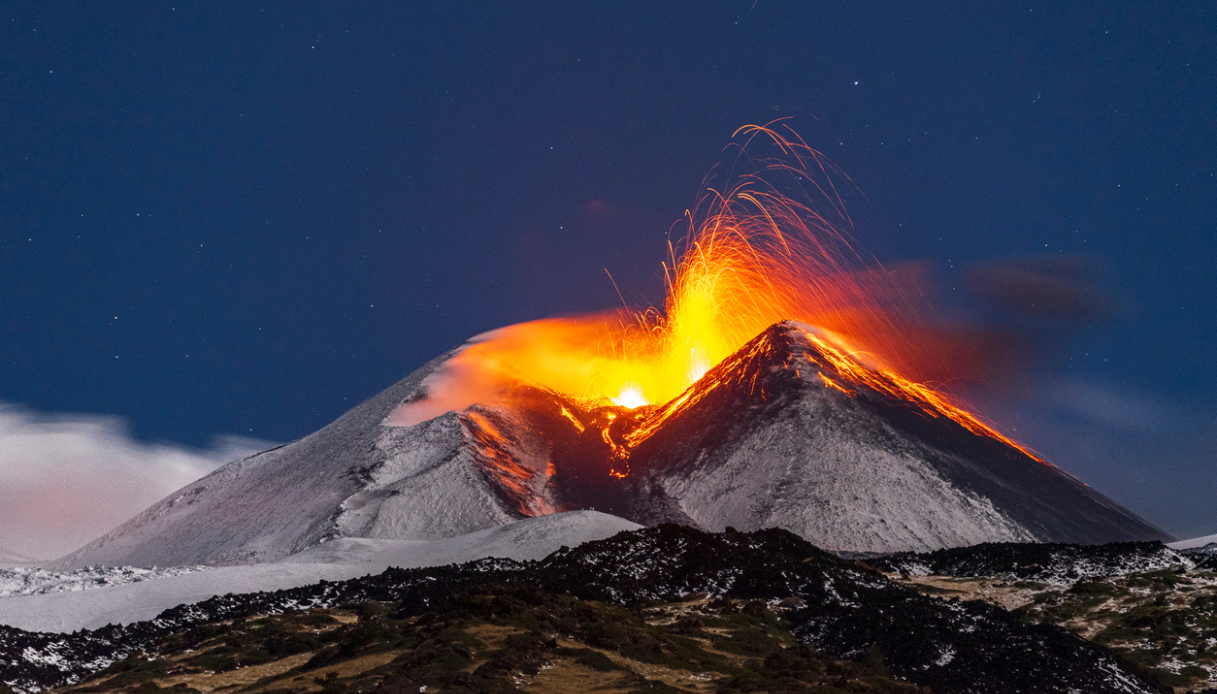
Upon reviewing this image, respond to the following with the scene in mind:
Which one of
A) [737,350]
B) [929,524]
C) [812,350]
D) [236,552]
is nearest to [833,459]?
[929,524]

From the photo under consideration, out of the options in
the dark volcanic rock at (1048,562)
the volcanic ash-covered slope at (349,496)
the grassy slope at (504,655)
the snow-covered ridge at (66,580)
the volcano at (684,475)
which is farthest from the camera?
the volcano at (684,475)

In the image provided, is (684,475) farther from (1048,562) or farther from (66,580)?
(66,580)

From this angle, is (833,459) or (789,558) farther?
(833,459)

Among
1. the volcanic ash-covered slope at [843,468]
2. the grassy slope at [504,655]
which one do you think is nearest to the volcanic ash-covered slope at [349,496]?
the volcanic ash-covered slope at [843,468]

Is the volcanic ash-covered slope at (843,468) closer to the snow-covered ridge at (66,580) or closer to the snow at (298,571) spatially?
the snow at (298,571)

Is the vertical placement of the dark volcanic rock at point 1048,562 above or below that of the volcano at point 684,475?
below

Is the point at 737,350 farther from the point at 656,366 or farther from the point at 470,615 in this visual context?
the point at 470,615
